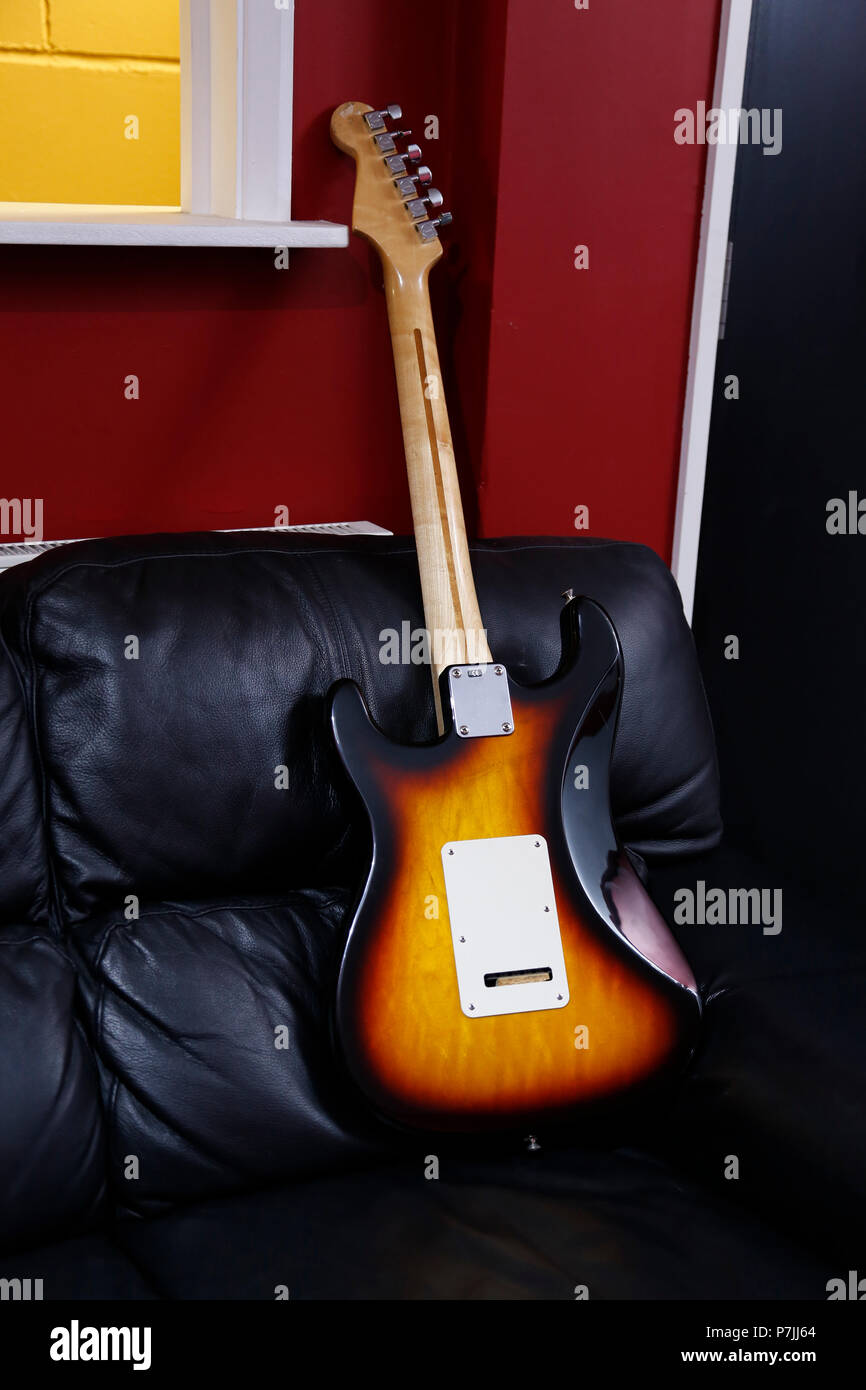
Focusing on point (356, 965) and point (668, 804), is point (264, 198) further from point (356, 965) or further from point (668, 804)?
point (356, 965)

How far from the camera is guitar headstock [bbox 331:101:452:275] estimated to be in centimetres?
160

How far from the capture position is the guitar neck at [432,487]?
1335 millimetres

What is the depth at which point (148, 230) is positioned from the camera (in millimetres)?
1734

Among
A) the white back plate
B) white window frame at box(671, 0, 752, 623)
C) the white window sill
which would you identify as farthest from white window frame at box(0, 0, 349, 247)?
the white back plate

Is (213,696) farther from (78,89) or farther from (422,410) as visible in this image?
(78,89)

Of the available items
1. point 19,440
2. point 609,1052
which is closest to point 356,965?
point 609,1052

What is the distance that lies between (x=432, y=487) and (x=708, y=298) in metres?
0.87

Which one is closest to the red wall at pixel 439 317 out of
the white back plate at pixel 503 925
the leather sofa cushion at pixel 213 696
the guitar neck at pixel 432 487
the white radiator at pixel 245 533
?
the white radiator at pixel 245 533

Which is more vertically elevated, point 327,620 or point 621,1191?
point 327,620

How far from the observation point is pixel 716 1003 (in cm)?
130

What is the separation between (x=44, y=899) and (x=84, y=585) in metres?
0.30

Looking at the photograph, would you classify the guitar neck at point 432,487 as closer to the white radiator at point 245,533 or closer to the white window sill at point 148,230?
the white radiator at point 245,533

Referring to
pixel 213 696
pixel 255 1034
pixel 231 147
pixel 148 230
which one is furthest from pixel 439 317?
pixel 255 1034

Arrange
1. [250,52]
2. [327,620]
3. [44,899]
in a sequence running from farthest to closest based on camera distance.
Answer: [250,52] → [327,620] → [44,899]
